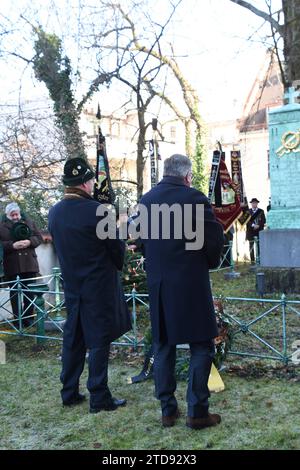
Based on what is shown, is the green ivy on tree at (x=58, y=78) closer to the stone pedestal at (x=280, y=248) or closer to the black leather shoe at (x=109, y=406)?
the stone pedestal at (x=280, y=248)

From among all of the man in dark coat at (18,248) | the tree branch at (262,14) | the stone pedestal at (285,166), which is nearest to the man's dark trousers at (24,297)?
the man in dark coat at (18,248)

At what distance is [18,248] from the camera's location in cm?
730

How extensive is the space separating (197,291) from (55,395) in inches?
71.7

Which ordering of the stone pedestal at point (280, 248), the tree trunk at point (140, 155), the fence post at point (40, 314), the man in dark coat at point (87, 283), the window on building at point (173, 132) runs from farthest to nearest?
the window on building at point (173, 132) → the tree trunk at point (140, 155) → the stone pedestal at point (280, 248) → the fence post at point (40, 314) → the man in dark coat at point (87, 283)

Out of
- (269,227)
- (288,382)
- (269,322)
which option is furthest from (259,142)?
(288,382)

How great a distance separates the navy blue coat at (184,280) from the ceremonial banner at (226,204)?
885 cm

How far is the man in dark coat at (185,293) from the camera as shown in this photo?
3602mm

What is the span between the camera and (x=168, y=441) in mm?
3523

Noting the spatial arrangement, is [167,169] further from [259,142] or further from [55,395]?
[259,142]

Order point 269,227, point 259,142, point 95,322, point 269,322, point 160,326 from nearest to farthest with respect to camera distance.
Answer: point 160,326
point 95,322
point 269,322
point 269,227
point 259,142

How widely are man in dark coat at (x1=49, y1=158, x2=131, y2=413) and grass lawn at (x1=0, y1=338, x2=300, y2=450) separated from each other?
263 millimetres

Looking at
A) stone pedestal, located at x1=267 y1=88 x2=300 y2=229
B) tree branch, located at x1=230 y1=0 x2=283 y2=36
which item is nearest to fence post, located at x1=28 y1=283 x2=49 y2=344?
stone pedestal, located at x1=267 y1=88 x2=300 y2=229

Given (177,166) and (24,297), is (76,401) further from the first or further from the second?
(24,297)

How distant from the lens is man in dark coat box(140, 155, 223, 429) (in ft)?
11.8
